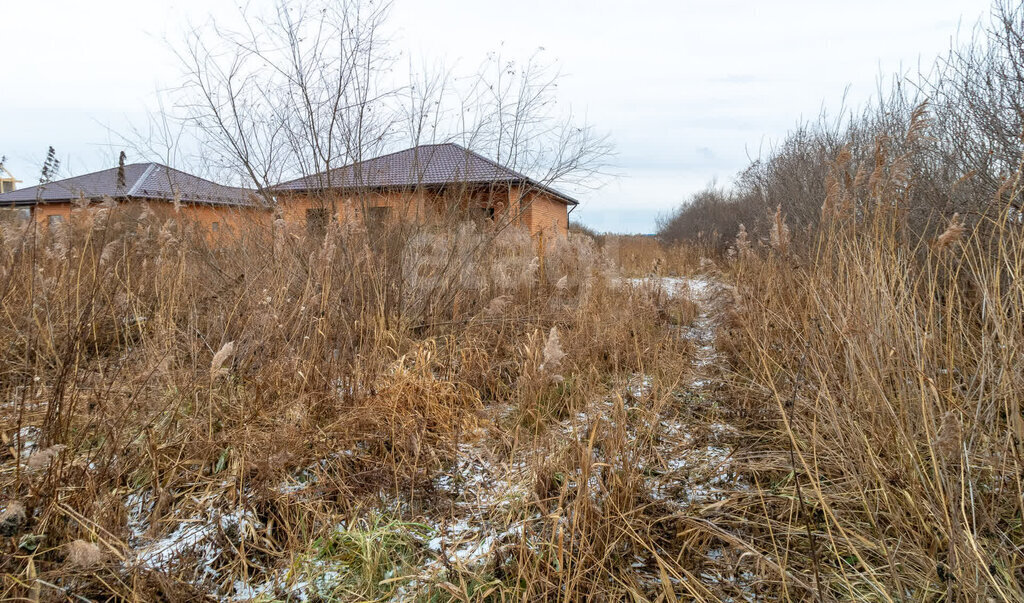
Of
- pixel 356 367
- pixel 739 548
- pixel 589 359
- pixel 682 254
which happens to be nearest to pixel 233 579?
pixel 356 367

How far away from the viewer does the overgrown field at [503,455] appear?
4.88 ft

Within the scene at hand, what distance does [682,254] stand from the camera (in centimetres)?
1381

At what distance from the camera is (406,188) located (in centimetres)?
445

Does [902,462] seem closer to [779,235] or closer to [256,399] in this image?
[779,235]

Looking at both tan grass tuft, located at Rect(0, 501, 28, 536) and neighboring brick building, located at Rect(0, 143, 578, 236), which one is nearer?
tan grass tuft, located at Rect(0, 501, 28, 536)

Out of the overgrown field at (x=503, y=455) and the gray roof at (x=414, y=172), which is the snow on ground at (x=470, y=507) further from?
the gray roof at (x=414, y=172)

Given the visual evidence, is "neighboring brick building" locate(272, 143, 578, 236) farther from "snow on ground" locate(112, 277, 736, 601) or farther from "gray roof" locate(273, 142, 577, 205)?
"snow on ground" locate(112, 277, 736, 601)

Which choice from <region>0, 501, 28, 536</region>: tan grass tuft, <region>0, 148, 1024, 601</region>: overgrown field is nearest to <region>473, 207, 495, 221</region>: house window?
<region>0, 148, 1024, 601</region>: overgrown field

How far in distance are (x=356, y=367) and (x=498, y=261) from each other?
2.54 metres

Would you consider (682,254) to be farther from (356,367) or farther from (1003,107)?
(356,367)

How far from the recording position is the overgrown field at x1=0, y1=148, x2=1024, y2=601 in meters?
1.49

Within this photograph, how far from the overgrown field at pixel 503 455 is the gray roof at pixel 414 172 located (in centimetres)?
104

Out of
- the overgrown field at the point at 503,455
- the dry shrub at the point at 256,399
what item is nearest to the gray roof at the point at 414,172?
the dry shrub at the point at 256,399

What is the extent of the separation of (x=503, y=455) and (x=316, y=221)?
115 inches
